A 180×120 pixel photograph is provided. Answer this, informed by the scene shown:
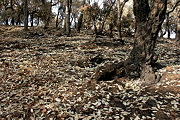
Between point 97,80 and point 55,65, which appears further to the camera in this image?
point 55,65

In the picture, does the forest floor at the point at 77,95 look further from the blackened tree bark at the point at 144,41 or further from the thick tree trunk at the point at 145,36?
the thick tree trunk at the point at 145,36

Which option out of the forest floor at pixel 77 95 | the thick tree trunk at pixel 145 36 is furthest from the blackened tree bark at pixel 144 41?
the forest floor at pixel 77 95

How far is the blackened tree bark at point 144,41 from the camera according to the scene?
6.32 m

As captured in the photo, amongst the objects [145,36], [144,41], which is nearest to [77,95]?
[144,41]

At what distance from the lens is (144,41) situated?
662cm

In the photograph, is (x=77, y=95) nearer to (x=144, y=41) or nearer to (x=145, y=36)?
(x=144, y=41)

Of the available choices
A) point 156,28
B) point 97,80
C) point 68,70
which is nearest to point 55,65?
point 68,70

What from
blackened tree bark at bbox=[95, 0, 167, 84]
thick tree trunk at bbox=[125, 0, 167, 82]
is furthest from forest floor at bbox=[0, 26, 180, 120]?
thick tree trunk at bbox=[125, 0, 167, 82]

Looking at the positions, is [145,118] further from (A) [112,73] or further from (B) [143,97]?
(A) [112,73]

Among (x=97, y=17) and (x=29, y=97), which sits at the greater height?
(x=97, y=17)

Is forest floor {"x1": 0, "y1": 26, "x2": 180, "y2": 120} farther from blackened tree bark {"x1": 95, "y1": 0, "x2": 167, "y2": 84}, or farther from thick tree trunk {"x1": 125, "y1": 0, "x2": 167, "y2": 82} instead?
thick tree trunk {"x1": 125, "y1": 0, "x2": 167, "y2": 82}

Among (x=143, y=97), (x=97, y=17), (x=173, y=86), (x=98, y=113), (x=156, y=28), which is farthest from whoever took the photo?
(x=97, y=17)

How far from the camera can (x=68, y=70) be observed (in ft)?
27.7

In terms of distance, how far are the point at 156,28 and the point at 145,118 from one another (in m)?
3.91
